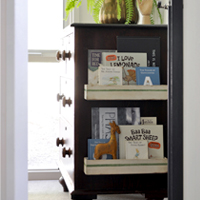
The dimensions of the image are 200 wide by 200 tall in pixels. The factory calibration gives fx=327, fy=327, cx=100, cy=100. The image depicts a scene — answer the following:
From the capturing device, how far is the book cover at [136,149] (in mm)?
1406

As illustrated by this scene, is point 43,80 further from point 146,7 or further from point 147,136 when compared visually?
point 147,136

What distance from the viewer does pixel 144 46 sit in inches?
57.4

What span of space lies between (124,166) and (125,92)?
32cm

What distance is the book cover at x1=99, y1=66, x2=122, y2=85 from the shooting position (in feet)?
4.57

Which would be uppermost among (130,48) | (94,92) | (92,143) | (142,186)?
(130,48)
